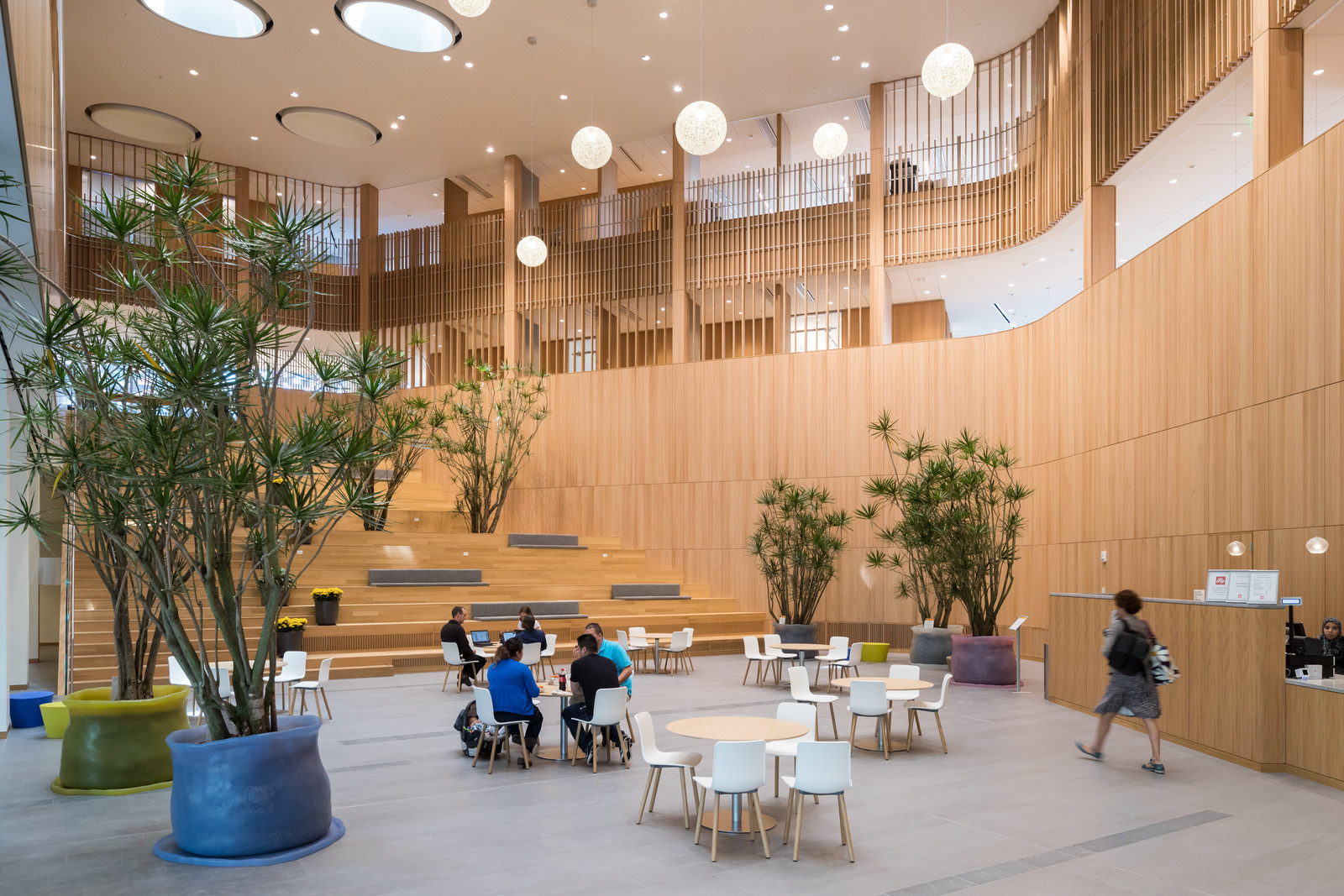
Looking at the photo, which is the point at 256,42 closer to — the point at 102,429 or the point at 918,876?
the point at 102,429

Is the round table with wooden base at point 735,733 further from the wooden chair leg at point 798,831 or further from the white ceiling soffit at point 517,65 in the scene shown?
the white ceiling soffit at point 517,65

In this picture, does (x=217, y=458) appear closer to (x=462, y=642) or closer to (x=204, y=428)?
(x=204, y=428)

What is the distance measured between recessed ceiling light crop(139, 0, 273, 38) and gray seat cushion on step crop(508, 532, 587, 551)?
880 centimetres

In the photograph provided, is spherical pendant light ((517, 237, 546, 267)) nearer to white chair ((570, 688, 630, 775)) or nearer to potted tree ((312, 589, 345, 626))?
potted tree ((312, 589, 345, 626))

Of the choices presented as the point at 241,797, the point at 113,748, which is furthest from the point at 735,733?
the point at 113,748

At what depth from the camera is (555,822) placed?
5.55 metres

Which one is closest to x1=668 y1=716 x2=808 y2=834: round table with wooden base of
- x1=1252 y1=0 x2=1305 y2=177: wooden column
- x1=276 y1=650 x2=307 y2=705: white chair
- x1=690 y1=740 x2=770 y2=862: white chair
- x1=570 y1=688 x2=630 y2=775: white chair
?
x1=690 y1=740 x2=770 y2=862: white chair

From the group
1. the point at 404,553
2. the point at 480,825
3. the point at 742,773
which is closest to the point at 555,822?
the point at 480,825

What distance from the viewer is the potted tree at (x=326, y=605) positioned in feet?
40.8

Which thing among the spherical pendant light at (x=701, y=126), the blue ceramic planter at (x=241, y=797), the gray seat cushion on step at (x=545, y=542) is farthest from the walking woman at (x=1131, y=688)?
the gray seat cushion on step at (x=545, y=542)

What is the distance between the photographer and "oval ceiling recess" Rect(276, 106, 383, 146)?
17406mm

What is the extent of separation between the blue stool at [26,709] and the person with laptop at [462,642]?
12.3 feet

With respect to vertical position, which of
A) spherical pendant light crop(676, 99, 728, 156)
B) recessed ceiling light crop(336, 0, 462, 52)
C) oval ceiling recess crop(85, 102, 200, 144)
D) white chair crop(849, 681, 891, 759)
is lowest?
white chair crop(849, 681, 891, 759)

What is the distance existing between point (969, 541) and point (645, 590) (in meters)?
5.72
